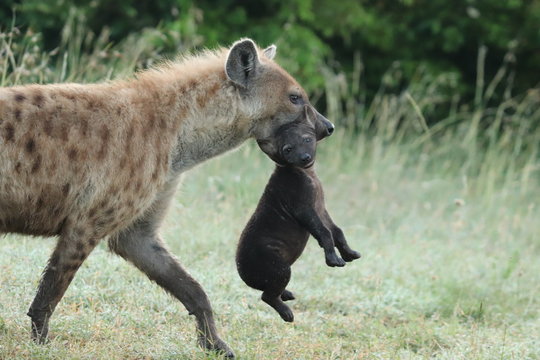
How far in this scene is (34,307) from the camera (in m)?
4.12

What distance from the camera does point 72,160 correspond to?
3.99m

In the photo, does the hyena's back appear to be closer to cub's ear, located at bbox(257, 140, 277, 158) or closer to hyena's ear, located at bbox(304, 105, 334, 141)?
cub's ear, located at bbox(257, 140, 277, 158)

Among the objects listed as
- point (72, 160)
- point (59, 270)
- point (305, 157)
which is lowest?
point (59, 270)

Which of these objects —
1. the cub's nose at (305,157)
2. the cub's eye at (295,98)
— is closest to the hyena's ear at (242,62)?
the cub's eye at (295,98)

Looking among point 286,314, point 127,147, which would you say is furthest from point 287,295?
point 127,147

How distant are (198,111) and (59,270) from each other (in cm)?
94

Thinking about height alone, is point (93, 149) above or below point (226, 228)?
above

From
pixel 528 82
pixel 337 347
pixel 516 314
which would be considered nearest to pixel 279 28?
pixel 528 82

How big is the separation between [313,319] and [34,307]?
1.65m

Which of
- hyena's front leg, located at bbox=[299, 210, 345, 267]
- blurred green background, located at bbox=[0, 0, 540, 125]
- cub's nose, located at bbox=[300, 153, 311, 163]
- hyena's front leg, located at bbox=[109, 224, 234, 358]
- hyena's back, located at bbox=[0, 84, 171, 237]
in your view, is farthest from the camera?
Answer: blurred green background, located at bbox=[0, 0, 540, 125]

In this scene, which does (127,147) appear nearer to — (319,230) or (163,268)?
(163,268)

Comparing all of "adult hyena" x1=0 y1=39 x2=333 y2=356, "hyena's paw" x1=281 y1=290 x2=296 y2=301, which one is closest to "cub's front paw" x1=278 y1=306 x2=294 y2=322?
"hyena's paw" x1=281 y1=290 x2=296 y2=301

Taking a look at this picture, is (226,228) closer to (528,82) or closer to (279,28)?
(279,28)

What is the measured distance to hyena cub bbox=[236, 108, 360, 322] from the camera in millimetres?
4266
